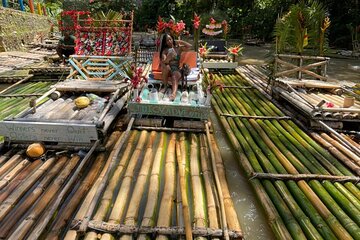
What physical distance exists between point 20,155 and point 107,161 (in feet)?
4.65

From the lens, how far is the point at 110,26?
9570 mm

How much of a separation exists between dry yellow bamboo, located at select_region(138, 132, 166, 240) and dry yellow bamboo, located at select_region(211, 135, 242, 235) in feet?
2.84

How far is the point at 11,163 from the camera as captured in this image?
4.36 meters

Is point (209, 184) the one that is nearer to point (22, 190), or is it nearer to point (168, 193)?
point (168, 193)

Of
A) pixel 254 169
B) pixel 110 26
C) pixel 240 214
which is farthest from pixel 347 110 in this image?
pixel 110 26

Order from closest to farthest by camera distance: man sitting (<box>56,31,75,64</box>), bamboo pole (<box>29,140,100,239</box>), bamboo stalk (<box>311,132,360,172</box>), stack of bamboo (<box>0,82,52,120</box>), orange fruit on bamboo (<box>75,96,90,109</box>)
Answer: bamboo pole (<box>29,140,100,239</box>)
bamboo stalk (<box>311,132,360,172</box>)
orange fruit on bamboo (<box>75,96,90,109</box>)
stack of bamboo (<box>0,82,52,120</box>)
man sitting (<box>56,31,75,64</box>)

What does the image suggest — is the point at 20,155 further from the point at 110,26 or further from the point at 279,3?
the point at 279,3

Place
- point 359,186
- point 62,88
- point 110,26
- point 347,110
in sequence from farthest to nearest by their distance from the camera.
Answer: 1. point 110,26
2. point 62,88
3. point 347,110
4. point 359,186

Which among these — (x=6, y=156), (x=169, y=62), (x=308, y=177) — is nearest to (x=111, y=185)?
(x=6, y=156)

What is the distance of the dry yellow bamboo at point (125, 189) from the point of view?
330cm

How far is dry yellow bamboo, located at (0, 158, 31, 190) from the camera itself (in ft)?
12.7

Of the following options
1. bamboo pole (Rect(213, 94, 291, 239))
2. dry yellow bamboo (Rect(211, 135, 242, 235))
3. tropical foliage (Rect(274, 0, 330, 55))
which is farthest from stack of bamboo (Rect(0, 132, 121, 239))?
tropical foliage (Rect(274, 0, 330, 55))

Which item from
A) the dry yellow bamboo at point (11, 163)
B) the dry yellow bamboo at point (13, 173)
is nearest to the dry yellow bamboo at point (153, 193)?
the dry yellow bamboo at point (13, 173)

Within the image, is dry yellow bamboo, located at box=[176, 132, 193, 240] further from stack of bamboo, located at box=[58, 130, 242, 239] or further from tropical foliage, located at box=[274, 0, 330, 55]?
tropical foliage, located at box=[274, 0, 330, 55]
